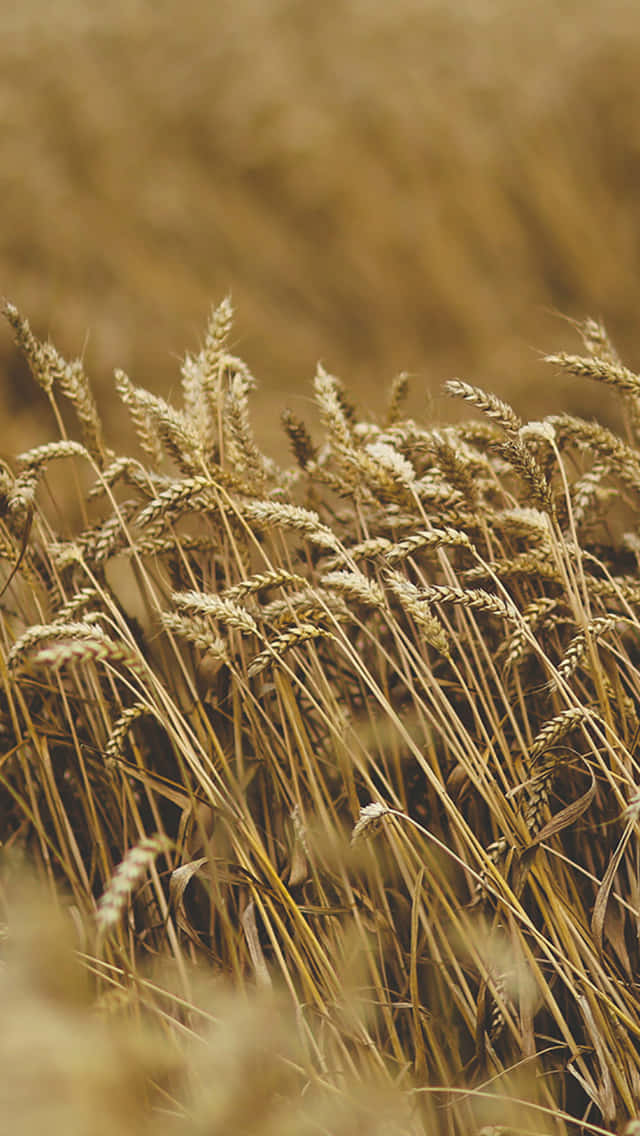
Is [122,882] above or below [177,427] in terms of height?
below

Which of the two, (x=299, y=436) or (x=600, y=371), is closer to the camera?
(x=600, y=371)

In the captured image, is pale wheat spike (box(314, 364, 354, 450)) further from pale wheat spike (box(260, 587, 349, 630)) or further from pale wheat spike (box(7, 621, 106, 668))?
pale wheat spike (box(7, 621, 106, 668))

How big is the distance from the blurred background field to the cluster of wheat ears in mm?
506

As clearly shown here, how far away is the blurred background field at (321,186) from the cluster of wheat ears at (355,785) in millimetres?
506

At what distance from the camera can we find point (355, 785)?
90cm

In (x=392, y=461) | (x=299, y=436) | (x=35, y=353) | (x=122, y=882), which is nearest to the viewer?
(x=122, y=882)

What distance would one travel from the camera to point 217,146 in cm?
148

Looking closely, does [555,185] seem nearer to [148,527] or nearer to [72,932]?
[148,527]

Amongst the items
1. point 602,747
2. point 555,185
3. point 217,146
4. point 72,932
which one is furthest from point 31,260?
point 602,747

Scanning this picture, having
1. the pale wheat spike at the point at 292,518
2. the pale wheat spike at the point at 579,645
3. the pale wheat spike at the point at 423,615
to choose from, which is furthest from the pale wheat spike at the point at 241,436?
the pale wheat spike at the point at 579,645

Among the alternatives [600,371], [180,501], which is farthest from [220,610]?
[600,371]

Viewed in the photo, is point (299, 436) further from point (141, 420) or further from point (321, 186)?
point (321, 186)

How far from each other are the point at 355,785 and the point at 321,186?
121 cm

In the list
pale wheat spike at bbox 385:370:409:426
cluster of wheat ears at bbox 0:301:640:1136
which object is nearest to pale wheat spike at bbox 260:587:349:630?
cluster of wheat ears at bbox 0:301:640:1136
